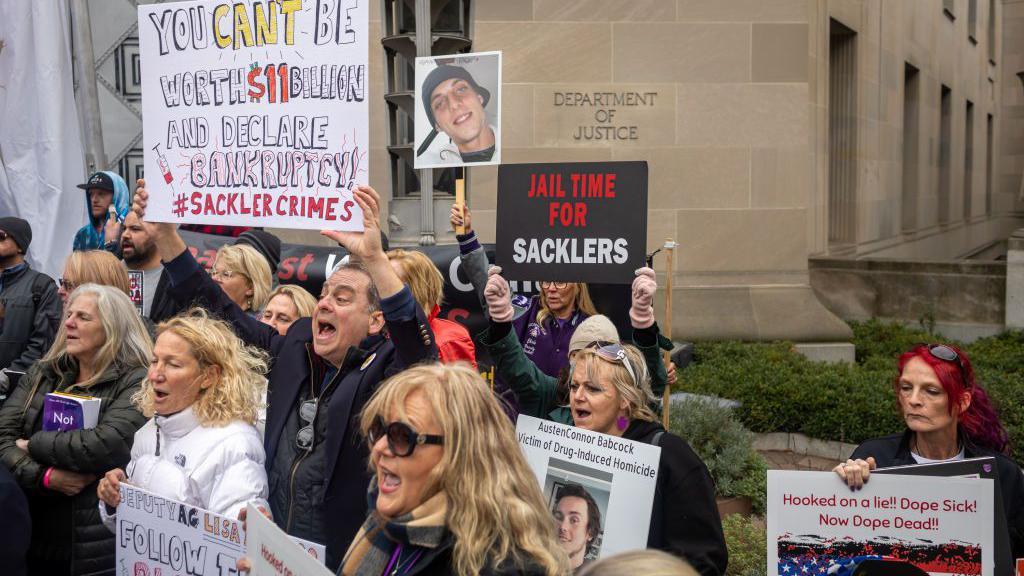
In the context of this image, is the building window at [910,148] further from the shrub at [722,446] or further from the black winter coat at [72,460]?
the black winter coat at [72,460]

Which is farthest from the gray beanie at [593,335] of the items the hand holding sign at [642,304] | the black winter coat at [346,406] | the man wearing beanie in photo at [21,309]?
the man wearing beanie in photo at [21,309]

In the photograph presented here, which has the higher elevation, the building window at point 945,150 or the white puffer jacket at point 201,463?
the building window at point 945,150

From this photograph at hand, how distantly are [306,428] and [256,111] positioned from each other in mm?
1678

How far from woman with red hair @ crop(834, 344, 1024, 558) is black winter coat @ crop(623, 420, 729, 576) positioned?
708mm

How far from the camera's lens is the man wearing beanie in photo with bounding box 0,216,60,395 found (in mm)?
6336

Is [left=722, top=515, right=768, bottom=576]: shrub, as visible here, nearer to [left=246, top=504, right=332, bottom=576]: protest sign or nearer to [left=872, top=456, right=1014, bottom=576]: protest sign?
[left=872, top=456, right=1014, bottom=576]: protest sign

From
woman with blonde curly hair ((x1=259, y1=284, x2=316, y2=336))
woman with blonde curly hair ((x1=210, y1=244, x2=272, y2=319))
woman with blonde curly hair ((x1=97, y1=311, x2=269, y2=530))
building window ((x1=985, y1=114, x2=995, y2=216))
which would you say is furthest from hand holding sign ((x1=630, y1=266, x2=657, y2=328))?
building window ((x1=985, y1=114, x2=995, y2=216))

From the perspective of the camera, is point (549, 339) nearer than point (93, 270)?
No

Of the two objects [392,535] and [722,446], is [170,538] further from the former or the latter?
[722,446]

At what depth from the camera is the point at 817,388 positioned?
8.68m

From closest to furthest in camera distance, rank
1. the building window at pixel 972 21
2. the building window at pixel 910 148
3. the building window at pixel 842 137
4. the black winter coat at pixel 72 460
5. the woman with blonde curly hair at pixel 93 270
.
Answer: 1. the black winter coat at pixel 72 460
2. the woman with blonde curly hair at pixel 93 270
3. the building window at pixel 842 137
4. the building window at pixel 910 148
5. the building window at pixel 972 21

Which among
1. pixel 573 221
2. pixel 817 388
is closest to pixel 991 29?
pixel 817 388

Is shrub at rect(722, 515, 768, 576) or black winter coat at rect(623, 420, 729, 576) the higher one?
black winter coat at rect(623, 420, 729, 576)

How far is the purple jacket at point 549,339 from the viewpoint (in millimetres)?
5613
